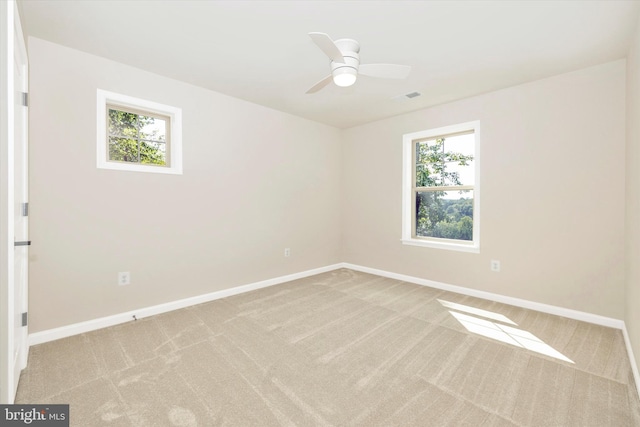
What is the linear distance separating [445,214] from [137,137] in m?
4.06

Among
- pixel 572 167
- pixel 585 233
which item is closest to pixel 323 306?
pixel 585 233

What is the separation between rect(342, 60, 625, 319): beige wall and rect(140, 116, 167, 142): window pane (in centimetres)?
341

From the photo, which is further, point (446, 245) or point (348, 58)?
point (446, 245)

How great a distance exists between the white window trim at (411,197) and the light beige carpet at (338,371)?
0.96 metres

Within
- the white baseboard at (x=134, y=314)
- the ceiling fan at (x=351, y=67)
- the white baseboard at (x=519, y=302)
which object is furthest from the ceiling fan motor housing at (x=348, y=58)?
the white baseboard at (x=519, y=302)

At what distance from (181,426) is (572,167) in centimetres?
406

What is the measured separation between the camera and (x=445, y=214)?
4141 millimetres

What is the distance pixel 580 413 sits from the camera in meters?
1.66

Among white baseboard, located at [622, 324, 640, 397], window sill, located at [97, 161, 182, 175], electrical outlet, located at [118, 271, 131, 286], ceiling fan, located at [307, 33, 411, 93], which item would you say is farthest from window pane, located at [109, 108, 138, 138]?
white baseboard, located at [622, 324, 640, 397]

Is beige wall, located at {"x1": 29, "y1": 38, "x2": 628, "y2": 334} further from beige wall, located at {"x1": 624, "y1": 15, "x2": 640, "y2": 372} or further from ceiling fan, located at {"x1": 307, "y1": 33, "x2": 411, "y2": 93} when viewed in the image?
ceiling fan, located at {"x1": 307, "y1": 33, "x2": 411, "y2": 93}

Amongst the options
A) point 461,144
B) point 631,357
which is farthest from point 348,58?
point 631,357

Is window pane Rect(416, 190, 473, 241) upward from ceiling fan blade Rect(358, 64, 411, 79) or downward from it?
downward

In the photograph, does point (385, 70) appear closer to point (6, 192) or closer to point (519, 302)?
point (6, 192)

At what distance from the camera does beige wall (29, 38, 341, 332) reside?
8.18ft
